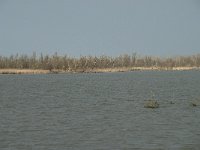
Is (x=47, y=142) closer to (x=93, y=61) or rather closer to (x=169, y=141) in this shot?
(x=169, y=141)

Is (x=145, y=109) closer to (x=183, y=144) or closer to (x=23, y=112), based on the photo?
(x=23, y=112)

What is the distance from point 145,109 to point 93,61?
448ft

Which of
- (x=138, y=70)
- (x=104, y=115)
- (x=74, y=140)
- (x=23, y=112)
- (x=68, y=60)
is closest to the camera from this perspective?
(x=74, y=140)

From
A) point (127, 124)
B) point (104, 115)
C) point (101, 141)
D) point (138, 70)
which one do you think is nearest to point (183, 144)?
point (101, 141)

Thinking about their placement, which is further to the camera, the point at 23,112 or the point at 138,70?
the point at 138,70

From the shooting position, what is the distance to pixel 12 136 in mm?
22375

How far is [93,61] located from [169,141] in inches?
5935

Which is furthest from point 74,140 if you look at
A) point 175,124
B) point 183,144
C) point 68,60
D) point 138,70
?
point 138,70

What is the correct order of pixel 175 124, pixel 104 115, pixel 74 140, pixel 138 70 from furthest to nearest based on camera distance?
1. pixel 138 70
2. pixel 104 115
3. pixel 175 124
4. pixel 74 140

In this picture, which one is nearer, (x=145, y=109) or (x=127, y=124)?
(x=127, y=124)

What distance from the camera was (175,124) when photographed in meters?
25.7

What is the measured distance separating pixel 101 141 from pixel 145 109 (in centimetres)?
1435

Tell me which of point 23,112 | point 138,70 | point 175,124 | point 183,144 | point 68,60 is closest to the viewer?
point 183,144

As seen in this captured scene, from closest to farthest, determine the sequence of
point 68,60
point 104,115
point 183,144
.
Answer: point 183,144, point 104,115, point 68,60
